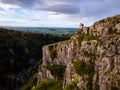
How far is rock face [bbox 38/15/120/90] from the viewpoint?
85562 millimetres

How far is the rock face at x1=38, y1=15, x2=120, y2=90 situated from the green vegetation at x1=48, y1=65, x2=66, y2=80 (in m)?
23.7

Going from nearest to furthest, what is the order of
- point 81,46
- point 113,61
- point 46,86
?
point 113,61 < point 81,46 < point 46,86

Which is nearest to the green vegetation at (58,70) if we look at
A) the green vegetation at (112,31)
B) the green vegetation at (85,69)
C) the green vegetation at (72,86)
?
the green vegetation at (85,69)

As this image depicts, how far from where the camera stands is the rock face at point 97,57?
85.6 metres

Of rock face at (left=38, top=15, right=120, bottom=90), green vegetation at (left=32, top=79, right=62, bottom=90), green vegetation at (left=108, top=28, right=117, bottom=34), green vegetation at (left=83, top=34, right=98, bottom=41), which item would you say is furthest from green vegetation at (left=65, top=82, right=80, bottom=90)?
green vegetation at (left=108, top=28, right=117, bottom=34)

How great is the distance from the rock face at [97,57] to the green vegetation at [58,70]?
77.6 feet

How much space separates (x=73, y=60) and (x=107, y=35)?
57.6 feet

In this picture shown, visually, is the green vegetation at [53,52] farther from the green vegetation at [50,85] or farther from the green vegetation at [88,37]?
the green vegetation at [88,37]

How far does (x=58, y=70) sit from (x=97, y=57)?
44.9m

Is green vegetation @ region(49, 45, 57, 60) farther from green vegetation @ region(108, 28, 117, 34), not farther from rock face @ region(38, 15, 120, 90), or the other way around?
green vegetation @ region(108, 28, 117, 34)

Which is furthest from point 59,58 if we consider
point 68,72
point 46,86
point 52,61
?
point 68,72

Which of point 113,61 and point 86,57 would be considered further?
point 86,57

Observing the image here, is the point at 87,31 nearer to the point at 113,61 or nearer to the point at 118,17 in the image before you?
the point at 118,17

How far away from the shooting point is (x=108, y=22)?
95812 mm
